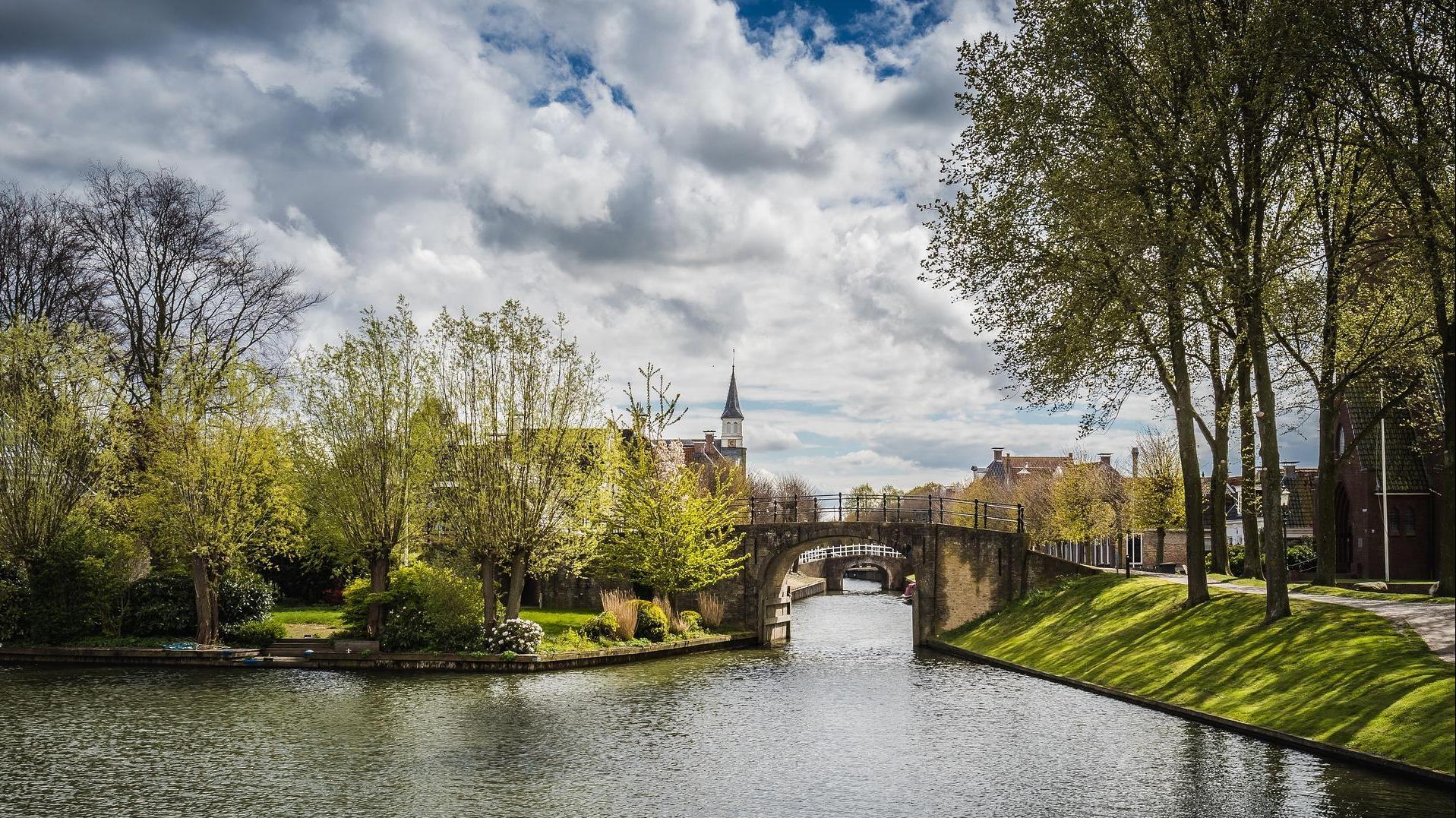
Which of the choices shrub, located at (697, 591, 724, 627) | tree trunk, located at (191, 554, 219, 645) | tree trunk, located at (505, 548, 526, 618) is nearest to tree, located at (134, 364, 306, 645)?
tree trunk, located at (191, 554, 219, 645)

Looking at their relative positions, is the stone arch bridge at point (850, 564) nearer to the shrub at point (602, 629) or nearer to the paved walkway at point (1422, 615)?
the shrub at point (602, 629)

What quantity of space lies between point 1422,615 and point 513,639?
22.7m

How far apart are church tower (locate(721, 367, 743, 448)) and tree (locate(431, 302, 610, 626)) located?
10648cm

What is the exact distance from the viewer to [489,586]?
32.0m

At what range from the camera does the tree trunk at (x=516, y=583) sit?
3178 cm

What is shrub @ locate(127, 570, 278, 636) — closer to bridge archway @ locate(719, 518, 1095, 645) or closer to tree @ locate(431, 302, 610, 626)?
tree @ locate(431, 302, 610, 626)

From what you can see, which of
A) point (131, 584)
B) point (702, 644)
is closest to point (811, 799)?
point (702, 644)

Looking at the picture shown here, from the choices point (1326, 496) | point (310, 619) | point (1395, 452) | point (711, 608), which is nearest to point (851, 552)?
point (711, 608)

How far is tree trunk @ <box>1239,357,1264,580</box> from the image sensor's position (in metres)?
26.2

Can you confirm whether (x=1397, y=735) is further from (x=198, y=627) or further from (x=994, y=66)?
(x=198, y=627)

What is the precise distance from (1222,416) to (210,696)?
26.8 m

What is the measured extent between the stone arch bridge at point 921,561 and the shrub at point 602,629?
7.78 metres

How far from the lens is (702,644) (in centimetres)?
3684

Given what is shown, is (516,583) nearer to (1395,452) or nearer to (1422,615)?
(1422,615)
